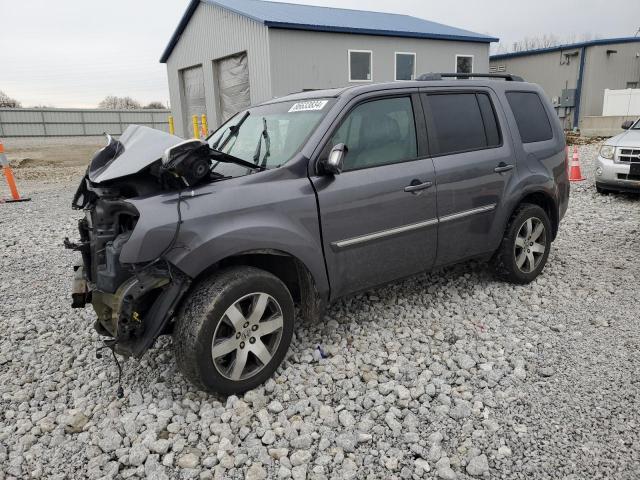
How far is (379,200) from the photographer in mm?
3404

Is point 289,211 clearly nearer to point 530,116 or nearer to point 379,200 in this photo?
point 379,200

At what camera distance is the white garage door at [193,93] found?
19747 mm

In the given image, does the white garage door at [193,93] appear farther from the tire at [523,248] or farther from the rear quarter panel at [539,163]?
the tire at [523,248]

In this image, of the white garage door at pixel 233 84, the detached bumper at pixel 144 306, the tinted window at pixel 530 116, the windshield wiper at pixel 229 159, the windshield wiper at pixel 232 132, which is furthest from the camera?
the white garage door at pixel 233 84

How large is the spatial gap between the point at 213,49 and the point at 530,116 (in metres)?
16.0

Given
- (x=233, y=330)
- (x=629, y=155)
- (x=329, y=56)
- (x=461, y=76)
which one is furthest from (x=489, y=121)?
(x=329, y=56)

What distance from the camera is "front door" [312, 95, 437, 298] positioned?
3264 mm

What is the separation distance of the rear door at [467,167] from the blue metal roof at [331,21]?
12.6 meters

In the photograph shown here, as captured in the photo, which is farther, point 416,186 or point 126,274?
point 416,186

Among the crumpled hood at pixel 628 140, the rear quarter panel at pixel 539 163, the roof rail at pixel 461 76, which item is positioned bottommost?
the crumpled hood at pixel 628 140

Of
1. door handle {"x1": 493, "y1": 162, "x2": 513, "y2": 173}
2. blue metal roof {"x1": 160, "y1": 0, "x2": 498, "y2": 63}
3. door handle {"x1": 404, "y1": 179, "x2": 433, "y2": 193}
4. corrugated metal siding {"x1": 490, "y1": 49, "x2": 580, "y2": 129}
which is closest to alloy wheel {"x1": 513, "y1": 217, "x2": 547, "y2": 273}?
door handle {"x1": 493, "y1": 162, "x2": 513, "y2": 173}

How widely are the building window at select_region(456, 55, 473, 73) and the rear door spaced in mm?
16778

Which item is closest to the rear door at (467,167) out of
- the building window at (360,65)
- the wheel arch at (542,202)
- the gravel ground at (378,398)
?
the wheel arch at (542,202)

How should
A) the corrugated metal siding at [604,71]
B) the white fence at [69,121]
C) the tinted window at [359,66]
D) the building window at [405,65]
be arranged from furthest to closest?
the white fence at [69,121] < the corrugated metal siding at [604,71] < the building window at [405,65] < the tinted window at [359,66]
